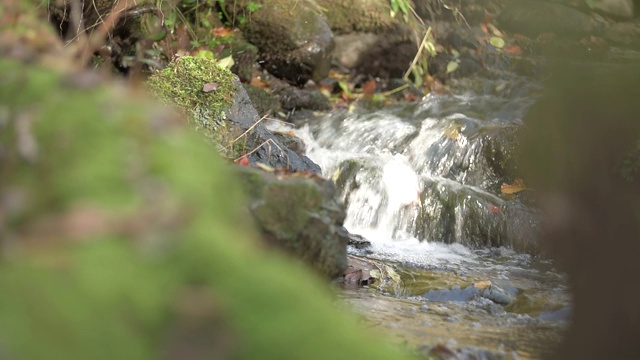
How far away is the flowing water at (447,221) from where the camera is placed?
3678 millimetres

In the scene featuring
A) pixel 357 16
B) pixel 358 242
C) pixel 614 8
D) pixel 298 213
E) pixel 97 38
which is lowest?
pixel 358 242

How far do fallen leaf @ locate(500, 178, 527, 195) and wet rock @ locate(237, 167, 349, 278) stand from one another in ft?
13.7

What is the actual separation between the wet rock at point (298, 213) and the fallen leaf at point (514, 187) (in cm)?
417

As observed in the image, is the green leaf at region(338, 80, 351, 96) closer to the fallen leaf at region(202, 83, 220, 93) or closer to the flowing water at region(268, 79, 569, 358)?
the flowing water at region(268, 79, 569, 358)

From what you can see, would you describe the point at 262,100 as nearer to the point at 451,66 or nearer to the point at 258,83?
the point at 258,83

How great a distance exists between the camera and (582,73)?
76.9 inches

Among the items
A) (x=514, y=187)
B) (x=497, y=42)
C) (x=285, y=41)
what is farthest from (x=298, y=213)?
(x=497, y=42)

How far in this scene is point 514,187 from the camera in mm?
6695

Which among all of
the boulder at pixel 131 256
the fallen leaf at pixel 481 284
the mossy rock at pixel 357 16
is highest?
the boulder at pixel 131 256

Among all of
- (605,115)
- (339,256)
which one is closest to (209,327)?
(605,115)

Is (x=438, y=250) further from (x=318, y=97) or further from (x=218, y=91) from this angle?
(x=318, y=97)

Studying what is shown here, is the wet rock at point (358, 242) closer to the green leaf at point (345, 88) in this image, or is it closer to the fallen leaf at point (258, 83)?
the fallen leaf at point (258, 83)

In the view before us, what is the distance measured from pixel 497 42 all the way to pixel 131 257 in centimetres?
1088

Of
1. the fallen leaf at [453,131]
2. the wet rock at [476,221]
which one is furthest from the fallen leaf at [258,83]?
the wet rock at [476,221]
